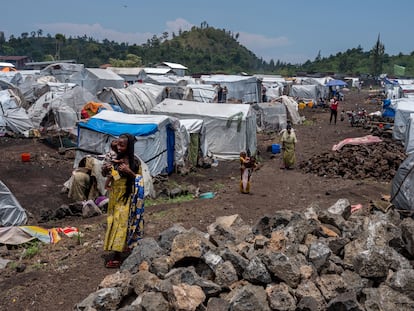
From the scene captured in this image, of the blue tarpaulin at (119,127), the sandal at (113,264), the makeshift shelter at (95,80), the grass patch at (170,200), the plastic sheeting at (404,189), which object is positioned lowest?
the grass patch at (170,200)

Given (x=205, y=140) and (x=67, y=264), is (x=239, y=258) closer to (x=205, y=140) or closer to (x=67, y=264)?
(x=67, y=264)

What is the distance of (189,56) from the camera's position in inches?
3802

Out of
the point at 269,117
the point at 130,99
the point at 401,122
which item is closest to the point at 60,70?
the point at 130,99

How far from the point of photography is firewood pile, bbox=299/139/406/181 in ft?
42.2

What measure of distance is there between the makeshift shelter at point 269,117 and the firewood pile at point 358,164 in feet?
30.1

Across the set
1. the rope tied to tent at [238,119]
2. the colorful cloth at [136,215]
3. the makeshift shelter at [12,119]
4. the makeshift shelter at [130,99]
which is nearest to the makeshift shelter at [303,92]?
the makeshift shelter at [130,99]

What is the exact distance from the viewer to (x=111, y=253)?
5.80 meters

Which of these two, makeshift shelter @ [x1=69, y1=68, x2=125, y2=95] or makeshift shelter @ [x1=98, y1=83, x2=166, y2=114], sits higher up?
makeshift shelter @ [x1=69, y1=68, x2=125, y2=95]

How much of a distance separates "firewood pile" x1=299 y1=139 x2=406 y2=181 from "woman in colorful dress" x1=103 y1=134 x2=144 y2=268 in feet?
29.7

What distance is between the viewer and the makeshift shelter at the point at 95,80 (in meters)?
29.4

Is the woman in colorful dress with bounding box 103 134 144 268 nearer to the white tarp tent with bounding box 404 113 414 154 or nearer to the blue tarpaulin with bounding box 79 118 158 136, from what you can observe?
the blue tarpaulin with bounding box 79 118 158 136

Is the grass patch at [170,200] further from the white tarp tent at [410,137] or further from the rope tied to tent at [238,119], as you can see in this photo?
the white tarp tent at [410,137]

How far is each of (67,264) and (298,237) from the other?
9.77ft

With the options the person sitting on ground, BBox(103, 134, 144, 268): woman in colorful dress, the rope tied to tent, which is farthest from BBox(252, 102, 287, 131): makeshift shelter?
BBox(103, 134, 144, 268): woman in colorful dress
